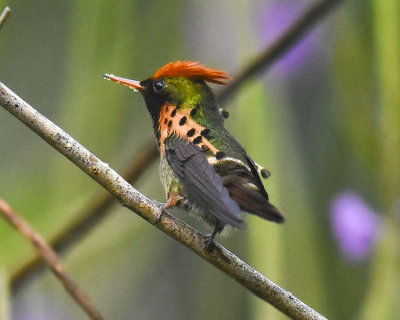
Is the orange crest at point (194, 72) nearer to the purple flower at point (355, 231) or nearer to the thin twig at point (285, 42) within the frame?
the thin twig at point (285, 42)

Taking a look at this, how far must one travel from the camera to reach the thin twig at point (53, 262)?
6.22ft

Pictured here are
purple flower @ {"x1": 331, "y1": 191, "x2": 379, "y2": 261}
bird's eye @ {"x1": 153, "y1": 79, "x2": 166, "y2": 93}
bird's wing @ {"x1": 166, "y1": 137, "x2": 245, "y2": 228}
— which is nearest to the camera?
bird's wing @ {"x1": 166, "y1": 137, "x2": 245, "y2": 228}

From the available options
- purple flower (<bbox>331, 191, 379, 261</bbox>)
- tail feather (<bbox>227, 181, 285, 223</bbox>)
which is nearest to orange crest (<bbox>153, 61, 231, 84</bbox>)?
tail feather (<bbox>227, 181, 285, 223</bbox>)

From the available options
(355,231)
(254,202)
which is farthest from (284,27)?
(254,202)

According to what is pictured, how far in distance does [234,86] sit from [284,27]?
18.6 inches

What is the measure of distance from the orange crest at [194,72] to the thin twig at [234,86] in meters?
0.04

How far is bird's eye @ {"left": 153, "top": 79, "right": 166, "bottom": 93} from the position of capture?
236cm

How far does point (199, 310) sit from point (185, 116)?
4.43 feet

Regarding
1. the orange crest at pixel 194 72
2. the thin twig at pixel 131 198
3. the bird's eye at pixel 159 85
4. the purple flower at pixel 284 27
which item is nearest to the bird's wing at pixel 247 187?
the thin twig at pixel 131 198

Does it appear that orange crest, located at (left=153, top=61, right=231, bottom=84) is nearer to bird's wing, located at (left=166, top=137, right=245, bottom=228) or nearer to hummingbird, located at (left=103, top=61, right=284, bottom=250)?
hummingbird, located at (left=103, top=61, right=284, bottom=250)

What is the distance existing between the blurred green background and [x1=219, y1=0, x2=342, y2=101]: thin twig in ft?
0.18

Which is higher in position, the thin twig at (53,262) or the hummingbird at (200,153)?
the hummingbird at (200,153)

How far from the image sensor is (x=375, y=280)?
231 cm

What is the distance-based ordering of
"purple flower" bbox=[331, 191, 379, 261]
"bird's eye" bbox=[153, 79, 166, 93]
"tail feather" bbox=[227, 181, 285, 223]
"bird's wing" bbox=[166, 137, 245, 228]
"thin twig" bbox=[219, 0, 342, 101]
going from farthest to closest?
"purple flower" bbox=[331, 191, 379, 261], "bird's eye" bbox=[153, 79, 166, 93], "thin twig" bbox=[219, 0, 342, 101], "bird's wing" bbox=[166, 137, 245, 228], "tail feather" bbox=[227, 181, 285, 223]
